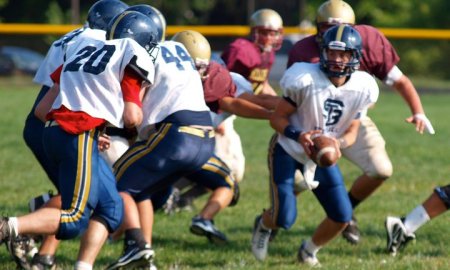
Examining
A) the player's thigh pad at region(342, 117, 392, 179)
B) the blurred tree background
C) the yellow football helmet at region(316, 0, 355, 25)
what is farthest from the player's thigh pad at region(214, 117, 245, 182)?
the blurred tree background

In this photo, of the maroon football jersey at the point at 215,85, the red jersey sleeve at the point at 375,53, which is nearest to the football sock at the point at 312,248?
the maroon football jersey at the point at 215,85

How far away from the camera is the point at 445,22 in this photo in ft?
119

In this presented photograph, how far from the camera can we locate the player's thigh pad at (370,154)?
6.68 metres

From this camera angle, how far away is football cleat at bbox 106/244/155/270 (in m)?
5.05

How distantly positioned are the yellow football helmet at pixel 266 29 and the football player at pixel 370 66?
4.72 feet

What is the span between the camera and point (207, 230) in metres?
6.41

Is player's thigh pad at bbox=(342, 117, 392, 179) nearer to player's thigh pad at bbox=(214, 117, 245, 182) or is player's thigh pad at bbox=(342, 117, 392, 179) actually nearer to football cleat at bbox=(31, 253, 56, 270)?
player's thigh pad at bbox=(214, 117, 245, 182)

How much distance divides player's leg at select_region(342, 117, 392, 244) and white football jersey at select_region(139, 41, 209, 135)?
5.88ft

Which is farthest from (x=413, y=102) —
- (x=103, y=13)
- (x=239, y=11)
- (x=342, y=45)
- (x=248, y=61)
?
(x=239, y=11)

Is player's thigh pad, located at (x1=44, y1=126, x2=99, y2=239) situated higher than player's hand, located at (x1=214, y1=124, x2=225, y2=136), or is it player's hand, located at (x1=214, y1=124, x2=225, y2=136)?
player's thigh pad, located at (x1=44, y1=126, x2=99, y2=239)

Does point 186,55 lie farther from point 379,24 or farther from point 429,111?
point 379,24

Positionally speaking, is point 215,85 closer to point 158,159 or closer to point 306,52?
point 306,52

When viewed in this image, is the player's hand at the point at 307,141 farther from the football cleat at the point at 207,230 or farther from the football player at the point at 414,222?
the football cleat at the point at 207,230

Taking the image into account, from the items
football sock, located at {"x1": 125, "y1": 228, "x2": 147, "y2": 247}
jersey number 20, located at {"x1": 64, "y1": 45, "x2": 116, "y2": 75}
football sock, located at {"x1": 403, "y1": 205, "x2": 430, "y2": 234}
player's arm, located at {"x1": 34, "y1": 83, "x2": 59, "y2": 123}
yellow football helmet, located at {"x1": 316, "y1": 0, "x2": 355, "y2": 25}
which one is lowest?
football sock, located at {"x1": 403, "y1": 205, "x2": 430, "y2": 234}
